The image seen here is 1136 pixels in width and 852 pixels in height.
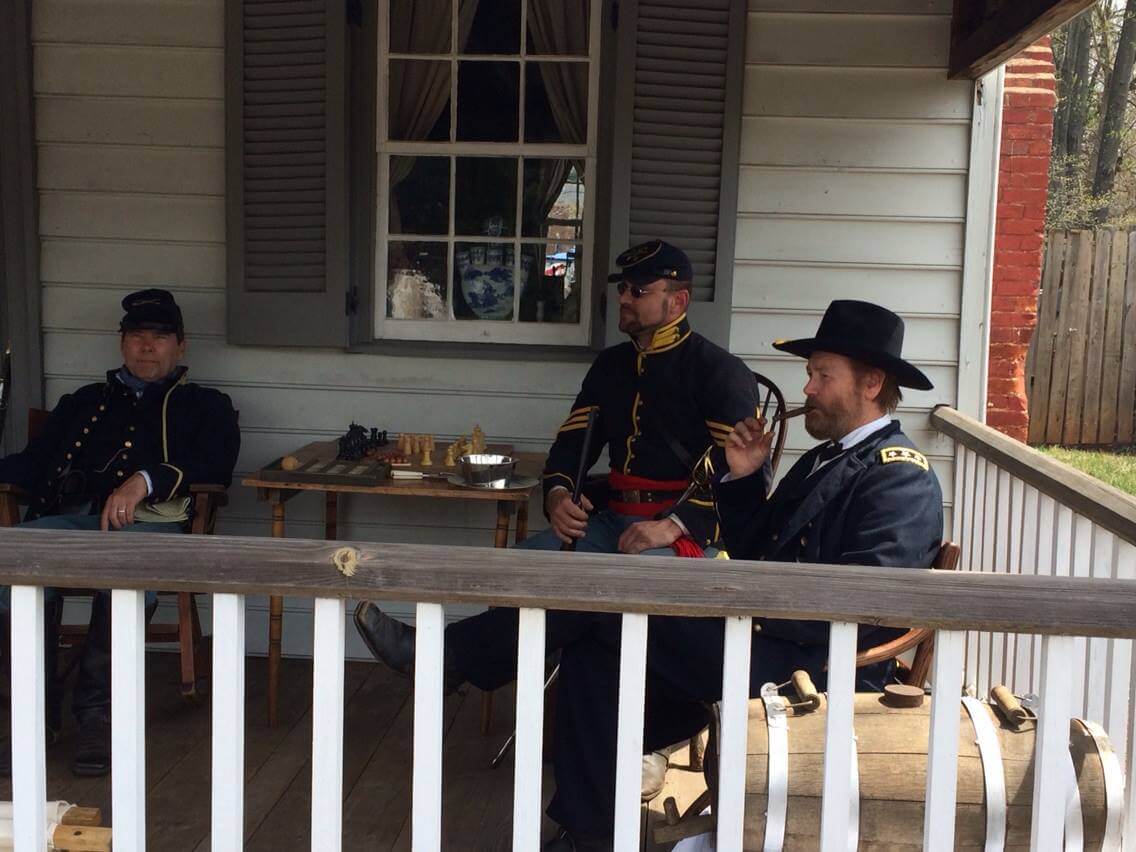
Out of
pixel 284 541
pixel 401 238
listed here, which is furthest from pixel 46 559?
pixel 401 238

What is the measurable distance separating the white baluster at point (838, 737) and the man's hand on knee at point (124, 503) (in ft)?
7.93

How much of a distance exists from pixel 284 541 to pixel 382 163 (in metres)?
2.71

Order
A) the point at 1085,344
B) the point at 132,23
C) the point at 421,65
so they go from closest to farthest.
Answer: the point at 132,23
the point at 421,65
the point at 1085,344

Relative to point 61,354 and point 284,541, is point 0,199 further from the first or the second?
point 284,541

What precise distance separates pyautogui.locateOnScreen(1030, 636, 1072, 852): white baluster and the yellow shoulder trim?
2.97 ft

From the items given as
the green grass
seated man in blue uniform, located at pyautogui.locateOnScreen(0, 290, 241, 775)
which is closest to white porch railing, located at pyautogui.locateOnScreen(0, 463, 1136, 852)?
seated man in blue uniform, located at pyautogui.locateOnScreen(0, 290, 241, 775)

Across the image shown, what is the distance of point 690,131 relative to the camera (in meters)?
4.00

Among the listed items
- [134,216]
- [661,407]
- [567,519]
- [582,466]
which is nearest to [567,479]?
[582,466]

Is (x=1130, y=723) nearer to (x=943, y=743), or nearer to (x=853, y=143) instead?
(x=943, y=743)

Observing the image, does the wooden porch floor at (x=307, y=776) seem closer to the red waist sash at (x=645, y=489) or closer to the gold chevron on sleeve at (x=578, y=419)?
the red waist sash at (x=645, y=489)

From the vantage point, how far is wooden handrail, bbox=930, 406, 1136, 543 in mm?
2391

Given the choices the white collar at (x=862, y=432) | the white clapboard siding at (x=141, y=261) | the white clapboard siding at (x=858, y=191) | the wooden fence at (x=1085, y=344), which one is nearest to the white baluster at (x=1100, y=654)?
the white collar at (x=862, y=432)

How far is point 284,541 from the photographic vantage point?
177cm

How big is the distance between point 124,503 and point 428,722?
2.09 meters
